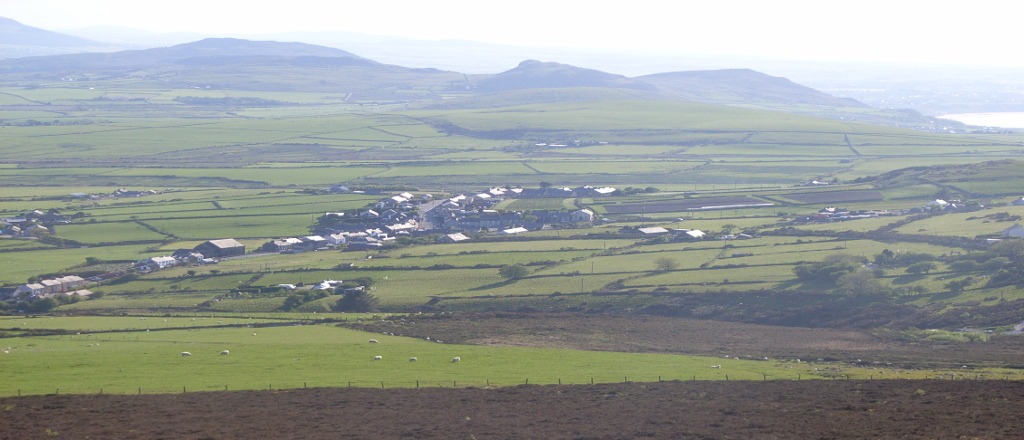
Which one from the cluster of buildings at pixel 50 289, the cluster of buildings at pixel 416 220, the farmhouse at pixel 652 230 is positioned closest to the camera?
the cluster of buildings at pixel 50 289

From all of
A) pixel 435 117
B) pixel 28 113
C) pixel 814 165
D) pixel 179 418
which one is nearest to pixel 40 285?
pixel 179 418

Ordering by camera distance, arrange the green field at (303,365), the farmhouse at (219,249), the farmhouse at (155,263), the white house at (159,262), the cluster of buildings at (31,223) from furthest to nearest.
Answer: the cluster of buildings at (31,223)
the farmhouse at (219,249)
the white house at (159,262)
the farmhouse at (155,263)
the green field at (303,365)

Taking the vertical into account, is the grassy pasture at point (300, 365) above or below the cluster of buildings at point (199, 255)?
above

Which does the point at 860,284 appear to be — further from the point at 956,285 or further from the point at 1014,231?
the point at 1014,231

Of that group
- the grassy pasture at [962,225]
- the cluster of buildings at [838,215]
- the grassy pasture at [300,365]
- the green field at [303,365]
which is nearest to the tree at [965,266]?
the grassy pasture at [962,225]

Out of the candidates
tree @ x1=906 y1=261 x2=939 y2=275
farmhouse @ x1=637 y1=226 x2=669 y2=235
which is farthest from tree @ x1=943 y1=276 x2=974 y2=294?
farmhouse @ x1=637 y1=226 x2=669 y2=235

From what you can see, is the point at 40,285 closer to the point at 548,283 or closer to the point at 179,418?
the point at 548,283

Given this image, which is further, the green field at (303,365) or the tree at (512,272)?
the tree at (512,272)

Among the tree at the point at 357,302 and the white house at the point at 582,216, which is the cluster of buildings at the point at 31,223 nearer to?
the tree at the point at 357,302
